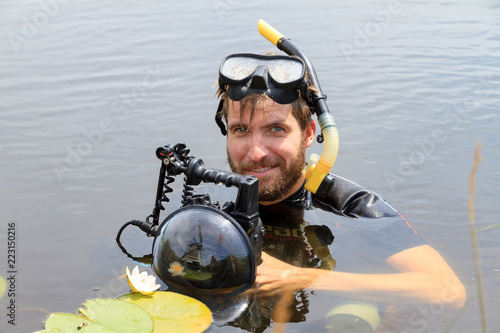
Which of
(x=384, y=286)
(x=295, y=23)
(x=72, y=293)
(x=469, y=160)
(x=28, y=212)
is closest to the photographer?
(x=384, y=286)

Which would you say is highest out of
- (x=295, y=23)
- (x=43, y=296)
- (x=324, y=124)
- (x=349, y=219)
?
(x=295, y=23)

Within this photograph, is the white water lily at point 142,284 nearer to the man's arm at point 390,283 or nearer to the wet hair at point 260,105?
the man's arm at point 390,283

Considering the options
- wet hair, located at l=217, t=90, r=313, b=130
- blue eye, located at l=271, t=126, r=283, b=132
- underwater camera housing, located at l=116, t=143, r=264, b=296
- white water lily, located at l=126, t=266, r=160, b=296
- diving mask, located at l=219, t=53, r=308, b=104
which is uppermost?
diving mask, located at l=219, t=53, r=308, b=104

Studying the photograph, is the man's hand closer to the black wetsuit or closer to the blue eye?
the black wetsuit

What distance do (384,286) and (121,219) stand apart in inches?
86.8

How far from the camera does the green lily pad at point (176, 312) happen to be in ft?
8.11

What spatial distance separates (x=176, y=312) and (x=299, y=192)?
1.46m

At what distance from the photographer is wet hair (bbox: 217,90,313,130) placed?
3432mm

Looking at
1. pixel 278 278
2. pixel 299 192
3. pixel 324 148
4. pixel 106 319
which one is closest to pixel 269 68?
pixel 324 148

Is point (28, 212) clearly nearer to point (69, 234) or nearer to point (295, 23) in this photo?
point (69, 234)

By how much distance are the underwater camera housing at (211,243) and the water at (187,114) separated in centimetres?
61

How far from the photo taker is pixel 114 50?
827cm

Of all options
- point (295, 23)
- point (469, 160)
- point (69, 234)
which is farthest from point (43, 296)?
point (295, 23)

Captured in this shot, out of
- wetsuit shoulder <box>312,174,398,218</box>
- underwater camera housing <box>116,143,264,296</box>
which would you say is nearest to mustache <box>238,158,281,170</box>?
wetsuit shoulder <box>312,174,398,218</box>
